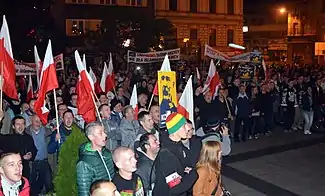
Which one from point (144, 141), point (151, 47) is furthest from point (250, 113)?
point (151, 47)

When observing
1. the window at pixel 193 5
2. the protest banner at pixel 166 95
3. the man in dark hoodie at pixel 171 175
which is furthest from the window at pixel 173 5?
the man in dark hoodie at pixel 171 175

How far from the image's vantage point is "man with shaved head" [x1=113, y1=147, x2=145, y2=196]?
5.20 metres

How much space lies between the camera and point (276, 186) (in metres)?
10.4

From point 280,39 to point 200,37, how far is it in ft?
42.3

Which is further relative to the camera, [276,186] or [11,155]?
[276,186]

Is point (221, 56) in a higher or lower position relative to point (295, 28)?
lower

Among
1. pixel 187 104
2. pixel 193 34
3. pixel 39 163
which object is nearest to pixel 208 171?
pixel 187 104

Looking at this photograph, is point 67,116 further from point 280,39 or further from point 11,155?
point 280,39

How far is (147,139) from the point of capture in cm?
619

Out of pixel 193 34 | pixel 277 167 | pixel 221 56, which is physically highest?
pixel 193 34

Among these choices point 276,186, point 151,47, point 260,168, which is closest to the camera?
point 276,186

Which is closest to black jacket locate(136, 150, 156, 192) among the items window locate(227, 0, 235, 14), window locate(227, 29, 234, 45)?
window locate(227, 29, 234, 45)

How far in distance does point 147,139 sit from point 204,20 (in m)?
54.8

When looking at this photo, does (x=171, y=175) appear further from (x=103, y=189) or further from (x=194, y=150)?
(x=194, y=150)
